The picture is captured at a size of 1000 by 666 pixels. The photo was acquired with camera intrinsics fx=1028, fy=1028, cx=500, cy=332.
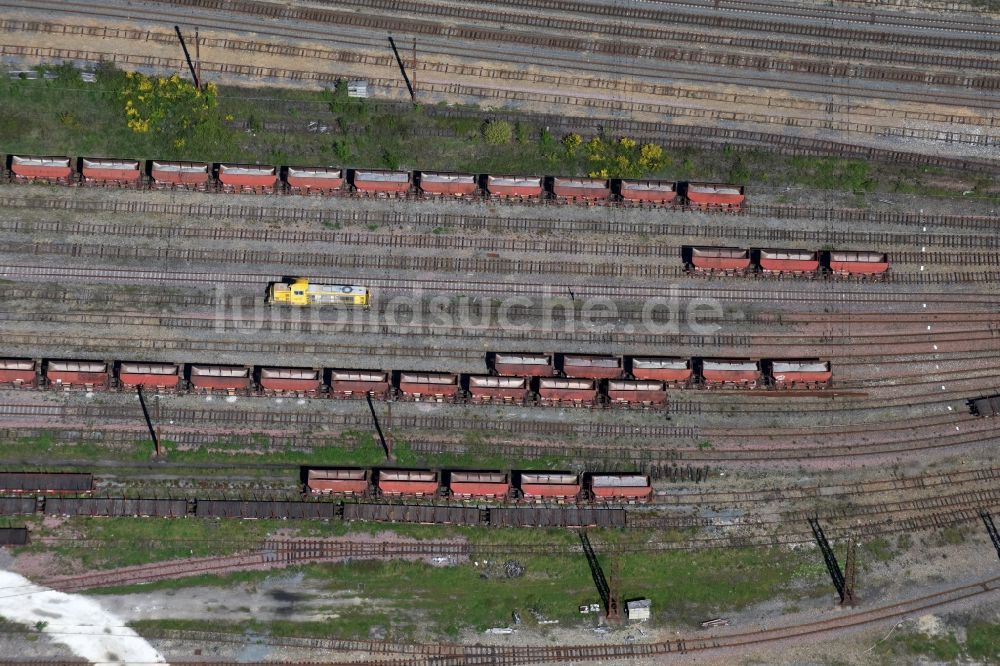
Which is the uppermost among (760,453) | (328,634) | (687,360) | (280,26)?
(280,26)

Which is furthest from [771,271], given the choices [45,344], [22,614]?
[22,614]

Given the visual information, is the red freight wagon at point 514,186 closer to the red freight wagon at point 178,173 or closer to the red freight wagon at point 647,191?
the red freight wagon at point 647,191

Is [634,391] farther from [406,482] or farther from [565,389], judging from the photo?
[406,482]

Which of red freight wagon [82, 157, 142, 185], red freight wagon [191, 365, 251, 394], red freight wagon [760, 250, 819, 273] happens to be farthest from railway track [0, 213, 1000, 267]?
red freight wagon [191, 365, 251, 394]

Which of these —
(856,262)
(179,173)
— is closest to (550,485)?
(856,262)

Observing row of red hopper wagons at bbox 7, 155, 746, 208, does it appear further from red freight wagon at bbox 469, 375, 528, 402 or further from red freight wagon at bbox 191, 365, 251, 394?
red freight wagon at bbox 469, 375, 528, 402

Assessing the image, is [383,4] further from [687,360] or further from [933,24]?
[933,24]

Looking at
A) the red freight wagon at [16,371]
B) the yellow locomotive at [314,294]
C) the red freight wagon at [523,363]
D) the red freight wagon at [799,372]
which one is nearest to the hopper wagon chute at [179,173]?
the yellow locomotive at [314,294]
